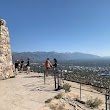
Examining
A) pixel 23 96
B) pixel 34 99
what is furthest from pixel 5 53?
pixel 34 99

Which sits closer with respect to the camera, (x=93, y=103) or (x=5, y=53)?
(x=93, y=103)

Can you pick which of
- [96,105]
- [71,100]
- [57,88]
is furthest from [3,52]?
[96,105]

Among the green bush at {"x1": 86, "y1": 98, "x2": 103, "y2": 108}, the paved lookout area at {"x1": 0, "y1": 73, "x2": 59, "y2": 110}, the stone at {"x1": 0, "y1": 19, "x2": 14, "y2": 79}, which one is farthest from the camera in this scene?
A: the stone at {"x1": 0, "y1": 19, "x2": 14, "y2": 79}

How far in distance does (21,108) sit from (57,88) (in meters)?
4.52

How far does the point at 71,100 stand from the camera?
482 inches

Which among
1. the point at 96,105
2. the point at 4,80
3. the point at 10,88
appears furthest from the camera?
the point at 4,80

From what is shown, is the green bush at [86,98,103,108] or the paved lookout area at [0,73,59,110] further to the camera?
the green bush at [86,98,103,108]

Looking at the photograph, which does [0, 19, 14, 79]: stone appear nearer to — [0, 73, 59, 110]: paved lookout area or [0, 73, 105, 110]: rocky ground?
[0, 73, 59, 110]: paved lookout area

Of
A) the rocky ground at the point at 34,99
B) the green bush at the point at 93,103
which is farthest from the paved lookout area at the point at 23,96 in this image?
the green bush at the point at 93,103

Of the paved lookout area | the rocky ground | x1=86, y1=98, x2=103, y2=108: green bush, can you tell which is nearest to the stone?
→ the paved lookout area

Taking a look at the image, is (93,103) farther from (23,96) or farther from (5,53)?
(5,53)

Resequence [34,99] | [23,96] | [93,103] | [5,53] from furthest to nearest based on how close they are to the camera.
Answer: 1. [5,53]
2. [93,103]
3. [23,96]
4. [34,99]

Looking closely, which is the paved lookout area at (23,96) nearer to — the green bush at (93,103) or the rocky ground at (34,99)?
the rocky ground at (34,99)

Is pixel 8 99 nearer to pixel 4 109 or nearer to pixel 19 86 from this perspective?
pixel 4 109
